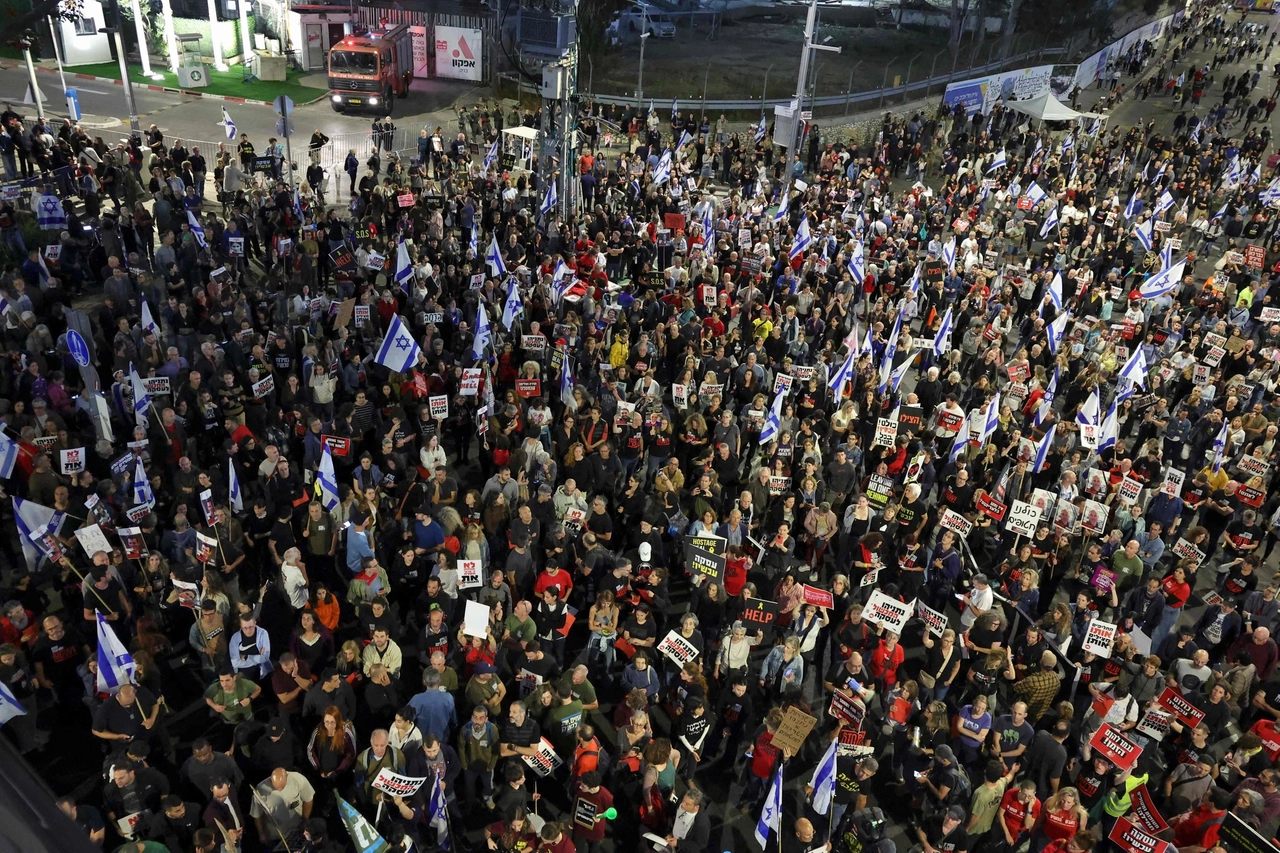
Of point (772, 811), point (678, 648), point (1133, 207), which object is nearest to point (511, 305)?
point (678, 648)

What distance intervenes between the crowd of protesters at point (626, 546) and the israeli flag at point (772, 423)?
0.39ft

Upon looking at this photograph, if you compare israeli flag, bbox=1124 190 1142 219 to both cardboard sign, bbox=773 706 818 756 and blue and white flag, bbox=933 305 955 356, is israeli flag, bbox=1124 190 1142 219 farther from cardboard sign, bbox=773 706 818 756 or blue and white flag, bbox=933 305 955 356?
cardboard sign, bbox=773 706 818 756

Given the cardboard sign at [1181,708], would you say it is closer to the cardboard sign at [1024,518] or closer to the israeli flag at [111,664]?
the cardboard sign at [1024,518]

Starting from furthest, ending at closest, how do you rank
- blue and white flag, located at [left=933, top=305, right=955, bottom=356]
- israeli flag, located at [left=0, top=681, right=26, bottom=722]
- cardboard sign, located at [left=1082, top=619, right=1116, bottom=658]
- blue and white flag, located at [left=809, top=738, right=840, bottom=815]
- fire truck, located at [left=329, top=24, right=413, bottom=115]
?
1. fire truck, located at [left=329, top=24, right=413, bottom=115]
2. blue and white flag, located at [left=933, top=305, right=955, bottom=356]
3. cardboard sign, located at [left=1082, top=619, right=1116, bottom=658]
4. blue and white flag, located at [left=809, top=738, right=840, bottom=815]
5. israeli flag, located at [left=0, top=681, right=26, bottom=722]

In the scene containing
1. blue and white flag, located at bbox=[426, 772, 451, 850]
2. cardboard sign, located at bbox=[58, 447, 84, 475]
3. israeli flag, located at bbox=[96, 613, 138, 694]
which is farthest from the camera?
cardboard sign, located at bbox=[58, 447, 84, 475]

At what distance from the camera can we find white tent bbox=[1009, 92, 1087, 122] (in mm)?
37812

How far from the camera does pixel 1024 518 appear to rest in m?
12.3

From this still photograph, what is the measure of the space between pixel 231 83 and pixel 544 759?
137 feet

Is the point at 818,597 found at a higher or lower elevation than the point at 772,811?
higher

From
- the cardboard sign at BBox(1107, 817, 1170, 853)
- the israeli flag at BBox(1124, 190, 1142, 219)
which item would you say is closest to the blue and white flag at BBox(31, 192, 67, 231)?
the cardboard sign at BBox(1107, 817, 1170, 853)

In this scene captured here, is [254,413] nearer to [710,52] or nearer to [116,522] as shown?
[116,522]

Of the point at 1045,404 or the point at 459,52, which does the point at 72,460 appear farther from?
the point at 459,52

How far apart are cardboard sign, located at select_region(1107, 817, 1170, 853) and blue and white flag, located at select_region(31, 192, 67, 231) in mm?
20950

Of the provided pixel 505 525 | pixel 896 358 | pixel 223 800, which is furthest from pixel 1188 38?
pixel 223 800
